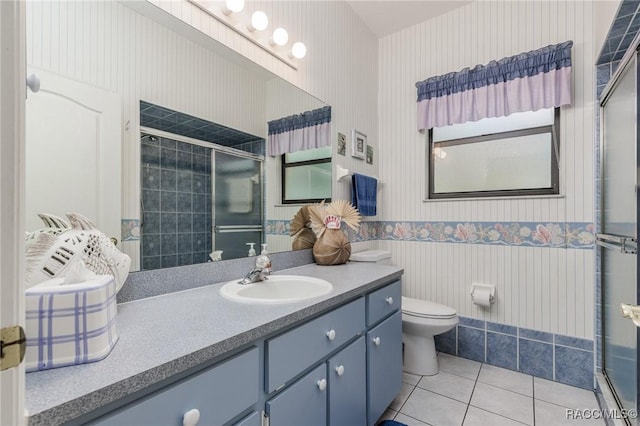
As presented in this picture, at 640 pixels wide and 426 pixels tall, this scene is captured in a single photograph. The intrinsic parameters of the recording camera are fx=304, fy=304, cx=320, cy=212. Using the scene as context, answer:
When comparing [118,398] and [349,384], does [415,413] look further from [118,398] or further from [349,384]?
[118,398]

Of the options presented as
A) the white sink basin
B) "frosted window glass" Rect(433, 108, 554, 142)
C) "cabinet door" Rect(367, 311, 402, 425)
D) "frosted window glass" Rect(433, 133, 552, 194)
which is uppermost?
"frosted window glass" Rect(433, 108, 554, 142)

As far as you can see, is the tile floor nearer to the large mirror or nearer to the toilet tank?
the toilet tank

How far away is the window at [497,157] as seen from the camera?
2133 millimetres

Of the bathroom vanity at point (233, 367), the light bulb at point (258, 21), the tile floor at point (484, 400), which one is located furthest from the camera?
A: the tile floor at point (484, 400)

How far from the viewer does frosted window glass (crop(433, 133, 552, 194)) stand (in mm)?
2158

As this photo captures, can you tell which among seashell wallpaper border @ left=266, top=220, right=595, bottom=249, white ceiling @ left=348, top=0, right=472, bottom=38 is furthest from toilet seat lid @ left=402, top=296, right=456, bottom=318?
white ceiling @ left=348, top=0, right=472, bottom=38

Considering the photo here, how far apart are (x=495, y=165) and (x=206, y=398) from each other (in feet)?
7.93

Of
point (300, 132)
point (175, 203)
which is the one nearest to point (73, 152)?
point (175, 203)

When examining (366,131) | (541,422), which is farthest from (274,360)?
(366,131)

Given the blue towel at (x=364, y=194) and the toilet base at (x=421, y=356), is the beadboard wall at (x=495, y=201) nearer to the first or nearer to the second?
the blue towel at (x=364, y=194)

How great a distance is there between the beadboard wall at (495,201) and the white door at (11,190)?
2480 mm

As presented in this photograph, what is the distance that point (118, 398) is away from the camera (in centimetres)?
56

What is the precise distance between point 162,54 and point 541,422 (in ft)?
8.35

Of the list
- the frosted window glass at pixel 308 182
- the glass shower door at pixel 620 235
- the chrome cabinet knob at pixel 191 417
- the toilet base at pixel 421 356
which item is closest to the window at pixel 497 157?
the glass shower door at pixel 620 235
